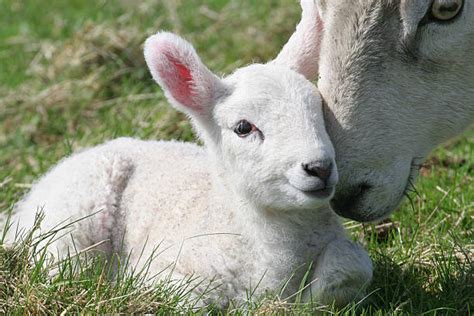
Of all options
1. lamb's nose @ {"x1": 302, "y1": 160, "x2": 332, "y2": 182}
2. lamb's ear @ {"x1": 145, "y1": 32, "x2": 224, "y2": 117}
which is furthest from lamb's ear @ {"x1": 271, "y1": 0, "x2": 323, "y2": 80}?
lamb's nose @ {"x1": 302, "y1": 160, "x2": 332, "y2": 182}

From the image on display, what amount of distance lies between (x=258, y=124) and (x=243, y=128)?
11cm

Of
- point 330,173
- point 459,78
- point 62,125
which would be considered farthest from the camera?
point 62,125

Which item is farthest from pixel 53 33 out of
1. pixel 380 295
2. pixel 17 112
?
pixel 380 295

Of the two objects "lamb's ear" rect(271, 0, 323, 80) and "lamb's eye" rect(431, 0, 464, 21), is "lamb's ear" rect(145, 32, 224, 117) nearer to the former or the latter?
"lamb's ear" rect(271, 0, 323, 80)

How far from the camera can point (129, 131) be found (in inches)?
293

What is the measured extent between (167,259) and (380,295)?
1078 millimetres

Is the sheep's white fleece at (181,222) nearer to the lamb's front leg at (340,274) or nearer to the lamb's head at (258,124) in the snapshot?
the lamb's front leg at (340,274)

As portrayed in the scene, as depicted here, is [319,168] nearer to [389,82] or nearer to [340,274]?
[340,274]

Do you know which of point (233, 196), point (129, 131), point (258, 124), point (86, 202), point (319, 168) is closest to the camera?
point (319, 168)

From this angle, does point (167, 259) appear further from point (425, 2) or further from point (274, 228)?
point (425, 2)

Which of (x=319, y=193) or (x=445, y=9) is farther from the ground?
(x=445, y=9)

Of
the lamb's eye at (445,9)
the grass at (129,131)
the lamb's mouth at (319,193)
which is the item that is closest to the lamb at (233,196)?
the lamb's mouth at (319,193)

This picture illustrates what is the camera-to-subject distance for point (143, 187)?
5.44 m

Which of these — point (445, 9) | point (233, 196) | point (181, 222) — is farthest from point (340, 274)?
point (445, 9)
